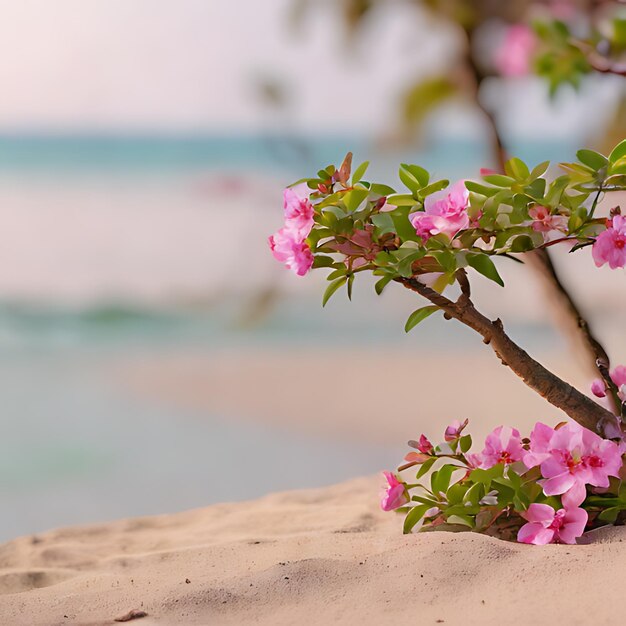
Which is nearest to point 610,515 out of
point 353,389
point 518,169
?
point 518,169

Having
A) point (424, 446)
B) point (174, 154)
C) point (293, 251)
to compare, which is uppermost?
point (174, 154)

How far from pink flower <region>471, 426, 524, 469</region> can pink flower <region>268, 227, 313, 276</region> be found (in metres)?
0.33

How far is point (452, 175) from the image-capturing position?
7449 millimetres

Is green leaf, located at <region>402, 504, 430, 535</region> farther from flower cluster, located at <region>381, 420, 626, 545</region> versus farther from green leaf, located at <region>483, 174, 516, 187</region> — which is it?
green leaf, located at <region>483, 174, 516, 187</region>

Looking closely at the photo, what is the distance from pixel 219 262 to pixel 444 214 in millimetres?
4957

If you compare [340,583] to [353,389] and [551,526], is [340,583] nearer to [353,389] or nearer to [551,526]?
[551,526]

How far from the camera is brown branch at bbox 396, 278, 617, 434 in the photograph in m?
1.08

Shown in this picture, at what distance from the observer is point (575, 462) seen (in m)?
1.08

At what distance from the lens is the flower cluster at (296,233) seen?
1069mm

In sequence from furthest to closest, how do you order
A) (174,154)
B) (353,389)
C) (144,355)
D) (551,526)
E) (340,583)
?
(174,154)
(144,355)
(353,389)
(551,526)
(340,583)

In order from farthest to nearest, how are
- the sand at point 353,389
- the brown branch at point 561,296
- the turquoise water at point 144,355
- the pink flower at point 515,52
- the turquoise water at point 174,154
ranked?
the turquoise water at point 174,154, the sand at point 353,389, the pink flower at point 515,52, the turquoise water at point 144,355, the brown branch at point 561,296

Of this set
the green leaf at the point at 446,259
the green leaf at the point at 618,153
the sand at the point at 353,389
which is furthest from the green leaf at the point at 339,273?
the sand at the point at 353,389

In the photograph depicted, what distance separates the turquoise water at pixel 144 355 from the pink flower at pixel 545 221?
120 cm

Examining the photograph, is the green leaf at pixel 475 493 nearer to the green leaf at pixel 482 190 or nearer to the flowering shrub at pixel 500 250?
the flowering shrub at pixel 500 250
